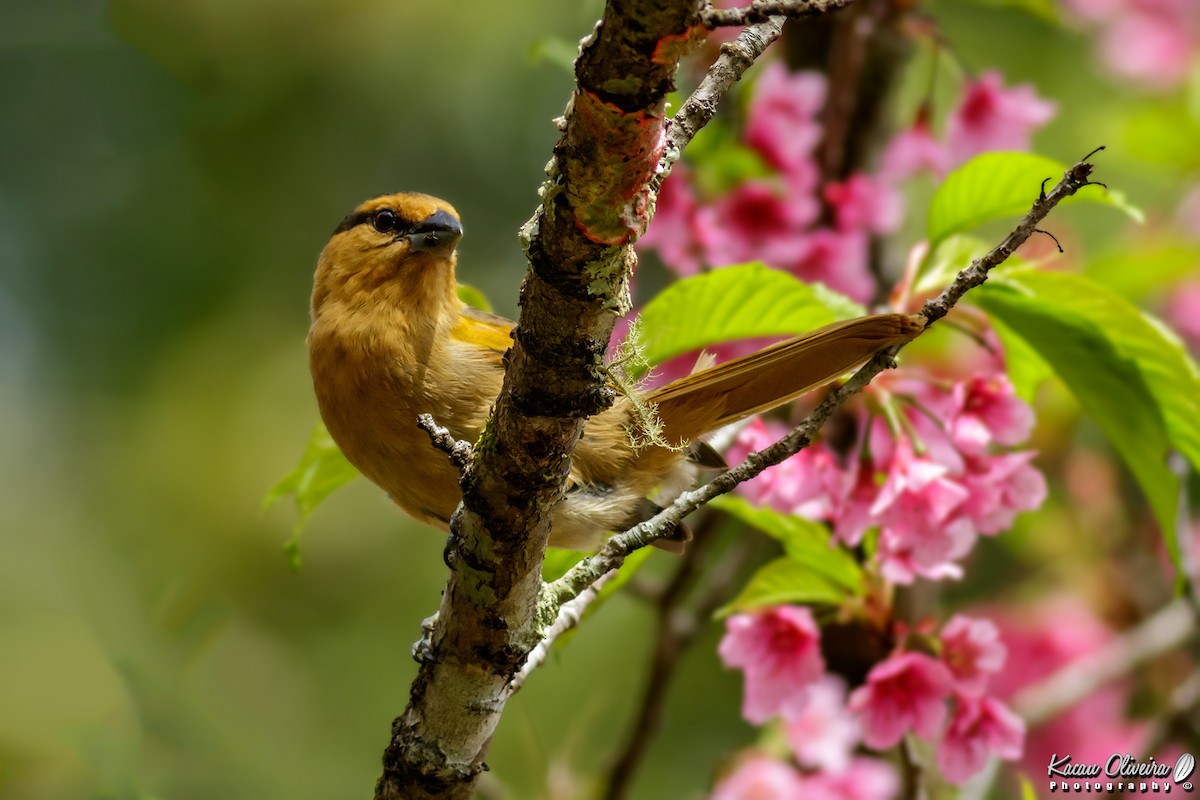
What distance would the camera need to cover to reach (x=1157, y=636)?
13.5ft

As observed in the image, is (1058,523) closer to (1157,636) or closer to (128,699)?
(1157,636)

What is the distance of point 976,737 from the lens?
2713 millimetres

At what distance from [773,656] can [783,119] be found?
177cm

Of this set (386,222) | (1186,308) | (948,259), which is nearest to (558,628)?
(948,259)

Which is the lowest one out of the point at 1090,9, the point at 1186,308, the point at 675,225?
the point at 675,225

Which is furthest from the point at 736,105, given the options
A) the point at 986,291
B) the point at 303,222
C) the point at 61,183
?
the point at 61,183

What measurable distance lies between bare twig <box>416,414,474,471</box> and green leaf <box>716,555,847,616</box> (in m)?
0.96

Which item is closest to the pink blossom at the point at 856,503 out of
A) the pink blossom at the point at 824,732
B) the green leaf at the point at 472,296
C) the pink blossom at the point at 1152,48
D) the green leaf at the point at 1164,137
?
the green leaf at the point at 472,296

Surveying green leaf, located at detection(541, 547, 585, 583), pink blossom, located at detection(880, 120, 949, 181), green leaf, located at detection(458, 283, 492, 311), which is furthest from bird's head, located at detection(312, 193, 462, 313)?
pink blossom, located at detection(880, 120, 949, 181)

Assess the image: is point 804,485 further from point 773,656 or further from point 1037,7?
point 1037,7

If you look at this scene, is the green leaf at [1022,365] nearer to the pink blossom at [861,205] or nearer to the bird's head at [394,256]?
the pink blossom at [861,205]

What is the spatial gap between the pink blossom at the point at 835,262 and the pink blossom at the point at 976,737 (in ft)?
5.23

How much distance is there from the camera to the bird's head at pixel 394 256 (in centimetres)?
319

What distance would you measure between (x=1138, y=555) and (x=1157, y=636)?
98 centimetres
